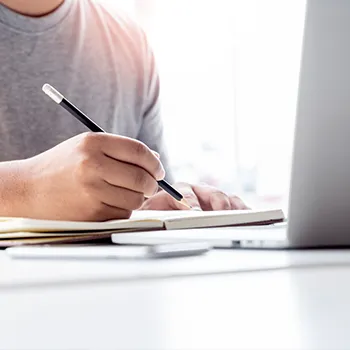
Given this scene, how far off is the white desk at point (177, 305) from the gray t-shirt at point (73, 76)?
2.74ft

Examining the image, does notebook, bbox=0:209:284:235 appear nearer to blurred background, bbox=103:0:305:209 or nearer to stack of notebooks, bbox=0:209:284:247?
stack of notebooks, bbox=0:209:284:247

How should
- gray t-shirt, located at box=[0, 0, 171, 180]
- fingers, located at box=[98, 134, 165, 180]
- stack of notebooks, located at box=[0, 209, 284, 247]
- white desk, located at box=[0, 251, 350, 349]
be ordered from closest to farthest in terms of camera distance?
1. white desk, located at box=[0, 251, 350, 349]
2. stack of notebooks, located at box=[0, 209, 284, 247]
3. fingers, located at box=[98, 134, 165, 180]
4. gray t-shirt, located at box=[0, 0, 171, 180]

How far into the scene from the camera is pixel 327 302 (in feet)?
0.99

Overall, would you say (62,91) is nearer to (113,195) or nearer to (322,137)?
(113,195)

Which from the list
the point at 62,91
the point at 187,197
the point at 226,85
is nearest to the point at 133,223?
the point at 187,197

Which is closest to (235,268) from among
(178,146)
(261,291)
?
(261,291)

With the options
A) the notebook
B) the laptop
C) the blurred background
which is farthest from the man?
the blurred background

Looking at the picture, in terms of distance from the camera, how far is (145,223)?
1.96 ft

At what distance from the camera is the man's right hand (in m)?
0.68

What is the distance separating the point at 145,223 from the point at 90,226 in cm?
5

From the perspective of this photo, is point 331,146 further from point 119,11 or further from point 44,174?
point 119,11

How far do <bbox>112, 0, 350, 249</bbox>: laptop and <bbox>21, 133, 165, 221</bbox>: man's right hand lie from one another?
23 centimetres

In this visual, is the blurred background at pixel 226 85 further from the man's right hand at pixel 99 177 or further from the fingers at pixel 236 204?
the man's right hand at pixel 99 177

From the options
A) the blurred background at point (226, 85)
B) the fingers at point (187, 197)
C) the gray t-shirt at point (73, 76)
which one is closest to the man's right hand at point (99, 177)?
the fingers at point (187, 197)
